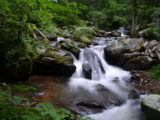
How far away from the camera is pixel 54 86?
24.5 ft

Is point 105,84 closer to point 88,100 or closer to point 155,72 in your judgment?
point 88,100

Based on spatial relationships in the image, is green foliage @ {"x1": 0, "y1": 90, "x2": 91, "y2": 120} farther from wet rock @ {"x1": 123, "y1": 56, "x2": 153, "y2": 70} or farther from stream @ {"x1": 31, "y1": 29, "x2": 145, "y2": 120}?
wet rock @ {"x1": 123, "y1": 56, "x2": 153, "y2": 70}

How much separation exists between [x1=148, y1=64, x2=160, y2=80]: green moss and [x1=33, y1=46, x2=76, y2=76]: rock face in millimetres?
3797

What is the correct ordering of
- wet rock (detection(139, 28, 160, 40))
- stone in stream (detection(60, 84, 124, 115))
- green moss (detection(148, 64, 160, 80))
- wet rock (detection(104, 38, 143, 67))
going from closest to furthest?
stone in stream (detection(60, 84, 124, 115)) < green moss (detection(148, 64, 160, 80)) < wet rock (detection(104, 38, 143, 67)) < wet rock (detection(139, 28, 160, 40))

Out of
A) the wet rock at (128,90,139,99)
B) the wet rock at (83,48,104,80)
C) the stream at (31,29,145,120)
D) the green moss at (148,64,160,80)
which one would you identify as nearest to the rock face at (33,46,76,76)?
the stream at (31,29,145,120)

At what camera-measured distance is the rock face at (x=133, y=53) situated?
33.7 feet

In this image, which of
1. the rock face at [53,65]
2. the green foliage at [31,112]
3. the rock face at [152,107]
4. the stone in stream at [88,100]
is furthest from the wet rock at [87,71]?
the green foliage at [31,112]

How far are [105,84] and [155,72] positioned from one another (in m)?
2.80

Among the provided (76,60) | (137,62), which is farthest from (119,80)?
(76,60)

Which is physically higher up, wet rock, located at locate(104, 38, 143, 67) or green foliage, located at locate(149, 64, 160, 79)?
wet rock, located at locate(104, 38, 143, 67)

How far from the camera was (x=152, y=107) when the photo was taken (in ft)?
16.8

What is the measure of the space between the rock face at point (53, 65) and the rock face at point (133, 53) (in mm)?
3177

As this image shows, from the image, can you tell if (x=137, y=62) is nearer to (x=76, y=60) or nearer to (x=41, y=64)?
(x=76, y=60)

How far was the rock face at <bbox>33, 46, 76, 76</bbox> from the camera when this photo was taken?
866 centimetres
